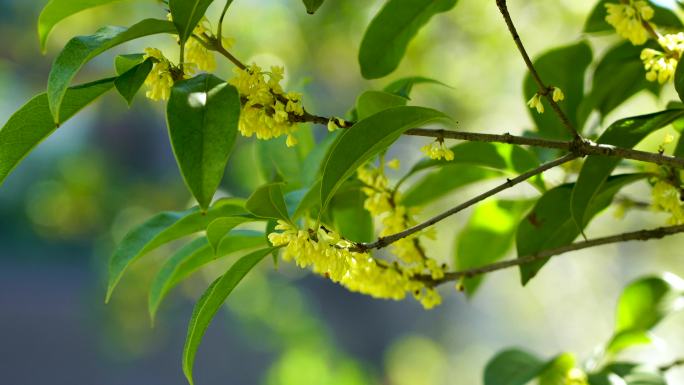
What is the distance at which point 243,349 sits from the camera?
3.91 m

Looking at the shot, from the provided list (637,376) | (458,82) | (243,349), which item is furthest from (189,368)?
(243,349)

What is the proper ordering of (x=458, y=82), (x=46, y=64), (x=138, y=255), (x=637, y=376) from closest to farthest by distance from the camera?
1. (x=138, y=255)
2. (x=637, y=376)
3. (x=458, y=82)
4. (x=46, y=64)

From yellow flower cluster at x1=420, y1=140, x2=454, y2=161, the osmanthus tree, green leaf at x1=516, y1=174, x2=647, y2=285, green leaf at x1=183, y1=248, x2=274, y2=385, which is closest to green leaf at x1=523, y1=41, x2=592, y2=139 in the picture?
the osmanthus tree

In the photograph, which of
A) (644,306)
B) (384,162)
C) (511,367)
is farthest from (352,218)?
(644,306)

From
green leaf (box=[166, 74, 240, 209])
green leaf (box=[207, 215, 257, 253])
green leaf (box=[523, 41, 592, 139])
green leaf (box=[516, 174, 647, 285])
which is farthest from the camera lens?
green leaf (box=[523, 41, 592, 139])

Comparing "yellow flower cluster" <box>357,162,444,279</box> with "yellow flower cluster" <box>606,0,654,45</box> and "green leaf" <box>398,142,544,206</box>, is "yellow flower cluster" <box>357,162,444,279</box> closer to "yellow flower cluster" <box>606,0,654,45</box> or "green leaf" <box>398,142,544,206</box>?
"green leaf" <box>398,142,544,206</box>

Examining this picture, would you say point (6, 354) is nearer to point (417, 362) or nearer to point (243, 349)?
point (243, 349)

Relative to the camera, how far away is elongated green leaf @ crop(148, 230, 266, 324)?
631 mm

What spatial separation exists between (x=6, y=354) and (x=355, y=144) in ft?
12.1

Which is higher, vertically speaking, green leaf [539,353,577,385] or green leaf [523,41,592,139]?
green leaf [523,41,592,139]

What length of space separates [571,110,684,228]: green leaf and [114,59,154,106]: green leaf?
288 millimetres

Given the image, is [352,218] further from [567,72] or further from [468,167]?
[567,72]

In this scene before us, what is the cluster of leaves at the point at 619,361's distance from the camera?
0.69 m

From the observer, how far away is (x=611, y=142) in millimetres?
536
